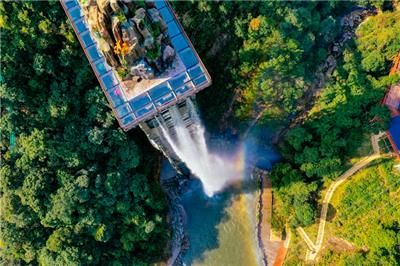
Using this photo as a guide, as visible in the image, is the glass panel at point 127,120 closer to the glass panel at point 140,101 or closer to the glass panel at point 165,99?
the glass panel at point 140,101

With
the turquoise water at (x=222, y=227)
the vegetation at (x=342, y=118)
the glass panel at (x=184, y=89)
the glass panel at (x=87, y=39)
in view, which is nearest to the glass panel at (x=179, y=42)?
the glass panel at (x=184, y=89)

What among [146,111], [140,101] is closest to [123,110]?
[140,101]

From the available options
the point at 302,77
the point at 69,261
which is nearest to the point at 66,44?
the point at 69,261

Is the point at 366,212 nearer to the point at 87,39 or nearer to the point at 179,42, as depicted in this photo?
the point at 179,42

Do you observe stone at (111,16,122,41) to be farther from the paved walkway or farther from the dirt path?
the paved walkway

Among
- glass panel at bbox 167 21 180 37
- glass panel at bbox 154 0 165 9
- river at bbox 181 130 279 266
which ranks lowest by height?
river at bbox 181 130 279 266

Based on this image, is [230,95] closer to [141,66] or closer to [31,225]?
[141,66]

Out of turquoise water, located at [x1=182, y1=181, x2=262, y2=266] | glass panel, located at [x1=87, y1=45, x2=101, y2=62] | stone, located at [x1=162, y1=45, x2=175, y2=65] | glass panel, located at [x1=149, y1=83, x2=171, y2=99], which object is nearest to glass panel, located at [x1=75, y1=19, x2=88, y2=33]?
glass panel, located at [x1=87, y1=45, x2=101, y2=62]
